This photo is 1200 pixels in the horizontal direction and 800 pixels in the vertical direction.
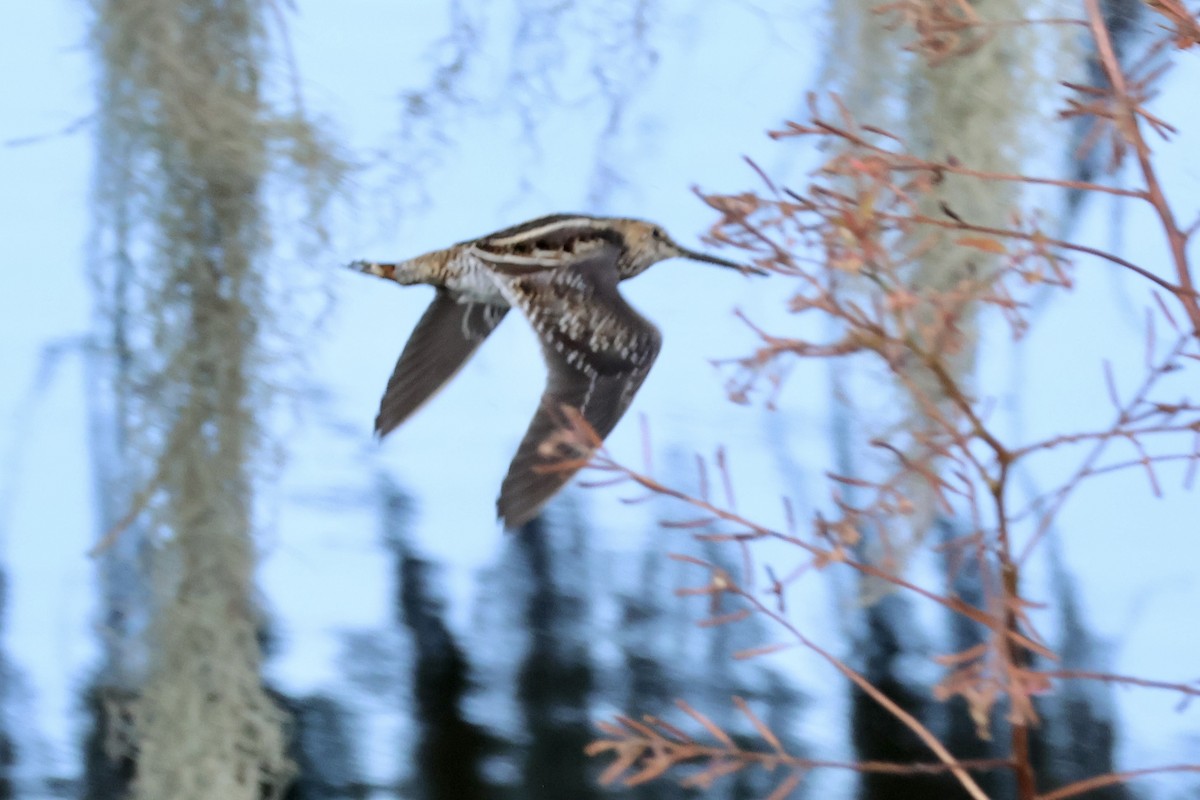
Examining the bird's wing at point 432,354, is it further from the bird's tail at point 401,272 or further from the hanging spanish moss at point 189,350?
the hanging spanish moss at point 189,350

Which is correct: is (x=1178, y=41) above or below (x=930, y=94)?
below

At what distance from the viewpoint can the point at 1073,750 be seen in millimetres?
1114

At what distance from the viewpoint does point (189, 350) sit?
1.04 m

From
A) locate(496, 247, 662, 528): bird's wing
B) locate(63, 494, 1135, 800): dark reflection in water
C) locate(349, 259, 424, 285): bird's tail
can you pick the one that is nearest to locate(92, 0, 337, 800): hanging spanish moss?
locate(63, 494, 1135, 800): dark reflection in water

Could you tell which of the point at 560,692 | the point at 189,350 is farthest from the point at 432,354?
the point at 560,692

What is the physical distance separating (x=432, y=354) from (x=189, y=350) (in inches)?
10.7

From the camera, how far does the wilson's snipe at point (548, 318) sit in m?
0.67

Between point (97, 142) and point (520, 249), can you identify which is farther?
point (97, 142)

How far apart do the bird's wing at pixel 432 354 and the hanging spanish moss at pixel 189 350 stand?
0.21 meters

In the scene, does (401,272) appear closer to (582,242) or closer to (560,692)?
(582,242)

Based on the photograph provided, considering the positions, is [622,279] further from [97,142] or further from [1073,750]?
[1073,750]

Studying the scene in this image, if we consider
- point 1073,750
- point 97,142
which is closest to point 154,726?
point 97,142

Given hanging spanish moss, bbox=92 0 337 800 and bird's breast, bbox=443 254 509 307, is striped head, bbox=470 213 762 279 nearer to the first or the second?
bird's breast, bbox=443 254 509 307

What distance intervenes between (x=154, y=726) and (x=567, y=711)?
12.3 inches
